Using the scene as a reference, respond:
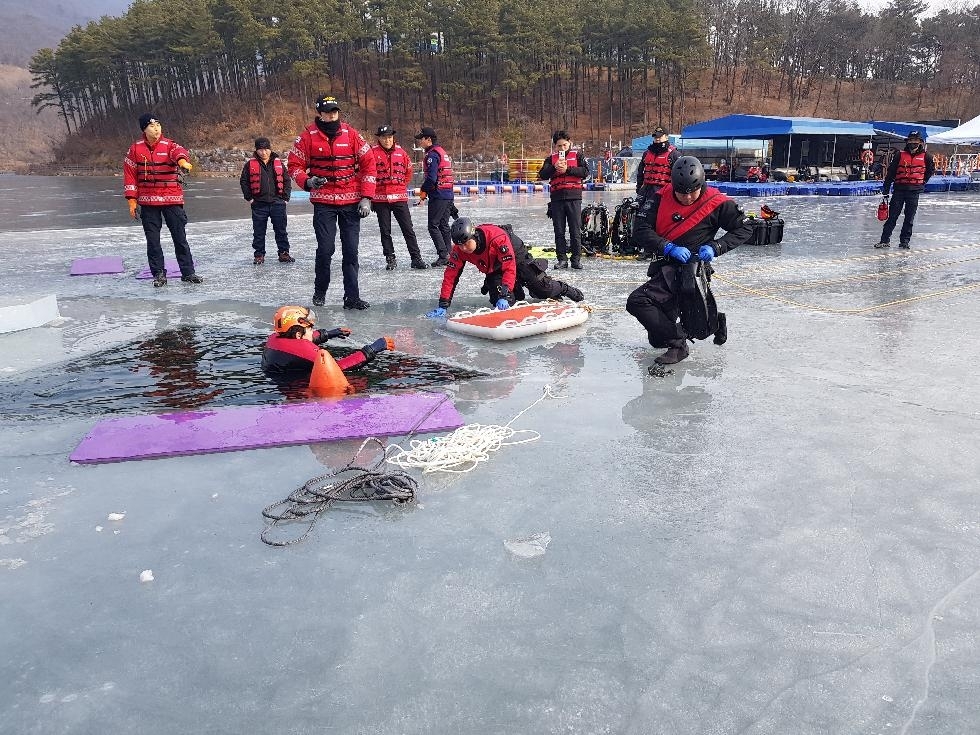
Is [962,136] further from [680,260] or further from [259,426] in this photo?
[259,426]

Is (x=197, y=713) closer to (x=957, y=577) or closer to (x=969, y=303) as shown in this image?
(x=957, y=577)

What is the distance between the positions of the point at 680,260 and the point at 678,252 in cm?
7

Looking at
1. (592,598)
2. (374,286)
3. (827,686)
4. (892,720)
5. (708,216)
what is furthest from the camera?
(374,286)

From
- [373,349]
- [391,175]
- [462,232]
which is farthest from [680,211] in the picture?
[391,175]

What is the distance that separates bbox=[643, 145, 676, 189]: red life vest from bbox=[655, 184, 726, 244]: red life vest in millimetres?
4628

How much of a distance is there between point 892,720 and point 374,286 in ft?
23.1

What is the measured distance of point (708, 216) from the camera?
16.0 ft

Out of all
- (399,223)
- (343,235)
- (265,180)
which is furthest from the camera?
(265,180)

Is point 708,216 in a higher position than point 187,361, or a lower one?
higher

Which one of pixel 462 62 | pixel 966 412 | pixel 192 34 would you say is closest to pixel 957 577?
Answer: pixel 966 412

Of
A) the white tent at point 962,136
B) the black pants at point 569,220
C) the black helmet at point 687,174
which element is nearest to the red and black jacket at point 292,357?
the black helmet at point 687,174

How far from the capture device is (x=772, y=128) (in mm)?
24516

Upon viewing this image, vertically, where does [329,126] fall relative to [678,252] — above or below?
above

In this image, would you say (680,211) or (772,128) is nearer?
(680,211)
